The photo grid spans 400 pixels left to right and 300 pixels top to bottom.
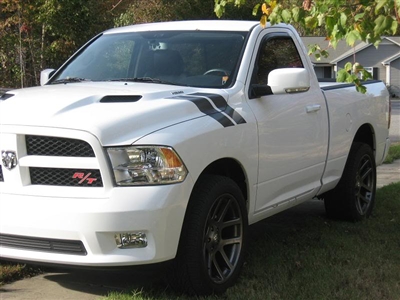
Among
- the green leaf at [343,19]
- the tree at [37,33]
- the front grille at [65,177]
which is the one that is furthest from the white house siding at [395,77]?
the front grille at [65,177]

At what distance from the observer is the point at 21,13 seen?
22453 mm

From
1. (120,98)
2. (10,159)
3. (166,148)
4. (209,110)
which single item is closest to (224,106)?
(209,110)

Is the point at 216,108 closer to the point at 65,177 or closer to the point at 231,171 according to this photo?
the point at 231,171

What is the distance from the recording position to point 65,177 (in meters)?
4.08

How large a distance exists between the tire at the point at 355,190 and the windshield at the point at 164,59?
2.10m

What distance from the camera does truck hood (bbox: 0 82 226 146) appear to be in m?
4.04

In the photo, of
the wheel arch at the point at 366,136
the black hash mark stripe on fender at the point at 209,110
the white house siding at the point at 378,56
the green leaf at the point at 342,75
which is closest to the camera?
the green leaf at the point at 342,75

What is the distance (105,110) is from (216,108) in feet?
2.76

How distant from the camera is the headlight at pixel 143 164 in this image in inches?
158

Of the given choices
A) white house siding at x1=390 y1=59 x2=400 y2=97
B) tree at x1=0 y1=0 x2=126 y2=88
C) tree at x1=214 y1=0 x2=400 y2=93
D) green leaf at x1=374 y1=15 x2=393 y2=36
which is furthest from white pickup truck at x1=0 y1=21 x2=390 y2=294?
white house siding at x1=390 y1=59 x2=400 y2=97

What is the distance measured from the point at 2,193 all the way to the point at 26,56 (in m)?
20.9

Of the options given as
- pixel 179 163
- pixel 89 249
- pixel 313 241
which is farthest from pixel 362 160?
pixel 89 249

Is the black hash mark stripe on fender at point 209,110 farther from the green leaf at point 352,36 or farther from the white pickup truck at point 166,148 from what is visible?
the green leaf at point 352,36

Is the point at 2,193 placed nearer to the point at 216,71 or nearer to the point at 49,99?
the point at 49,99
